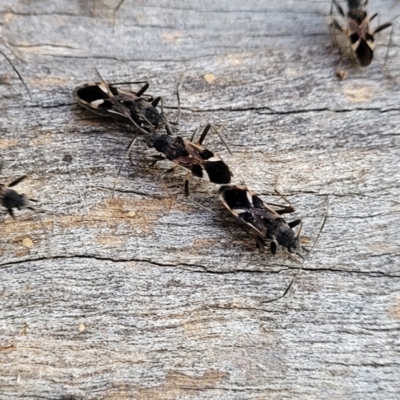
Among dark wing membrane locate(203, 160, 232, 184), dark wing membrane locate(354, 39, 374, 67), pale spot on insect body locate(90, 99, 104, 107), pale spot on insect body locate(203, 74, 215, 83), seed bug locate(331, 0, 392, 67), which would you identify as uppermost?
seed bug locate(331, 0, 392, 67)

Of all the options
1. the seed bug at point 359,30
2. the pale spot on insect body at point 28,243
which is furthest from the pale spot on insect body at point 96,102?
the seed bug at point 359,30

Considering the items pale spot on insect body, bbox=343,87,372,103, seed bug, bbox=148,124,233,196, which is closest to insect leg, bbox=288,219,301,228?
seed bug, bbox=148,124,233,196

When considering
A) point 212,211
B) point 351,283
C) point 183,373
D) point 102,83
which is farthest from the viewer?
point 102,83

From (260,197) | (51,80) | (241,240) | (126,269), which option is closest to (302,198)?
(260,197)

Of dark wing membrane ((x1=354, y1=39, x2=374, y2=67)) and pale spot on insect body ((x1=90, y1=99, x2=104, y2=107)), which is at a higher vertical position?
dark wing membrane ((x1=354, y1=39, x2=374, y2=67))

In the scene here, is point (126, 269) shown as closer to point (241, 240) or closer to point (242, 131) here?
point (241, 240)

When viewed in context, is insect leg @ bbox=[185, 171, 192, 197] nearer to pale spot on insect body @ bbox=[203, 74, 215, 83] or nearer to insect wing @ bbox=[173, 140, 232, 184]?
insect wing @ bbox=[173, 140, 232, 184]

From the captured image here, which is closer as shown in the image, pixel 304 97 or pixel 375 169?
pixel 375 169

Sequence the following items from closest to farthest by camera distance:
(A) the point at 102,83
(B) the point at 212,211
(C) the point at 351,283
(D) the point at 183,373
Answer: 1. (D) the point at 183,373
2. (C) the point at 351,283
3. (B) the point at 212,211
4. (A) the point at 102,83
